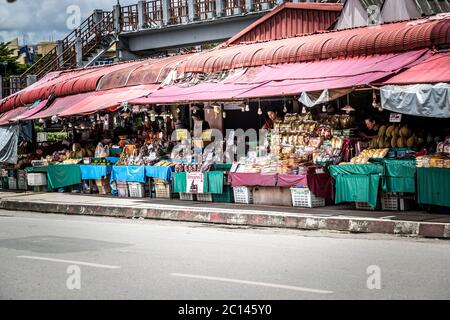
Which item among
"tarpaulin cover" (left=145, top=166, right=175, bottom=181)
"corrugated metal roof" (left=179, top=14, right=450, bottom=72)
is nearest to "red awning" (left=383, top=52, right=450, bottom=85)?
"corrugated metal roof" (left=179, top=14, right=450, bottom=72)

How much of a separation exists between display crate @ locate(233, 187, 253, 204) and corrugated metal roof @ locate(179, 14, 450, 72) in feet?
10.9

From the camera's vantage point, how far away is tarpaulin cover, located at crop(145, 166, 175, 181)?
20531mm

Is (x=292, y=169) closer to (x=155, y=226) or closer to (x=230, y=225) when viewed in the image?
(x=230, y=225)

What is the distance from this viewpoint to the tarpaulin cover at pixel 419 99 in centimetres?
1416

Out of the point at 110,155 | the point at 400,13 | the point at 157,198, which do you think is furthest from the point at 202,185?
the point at 400,13

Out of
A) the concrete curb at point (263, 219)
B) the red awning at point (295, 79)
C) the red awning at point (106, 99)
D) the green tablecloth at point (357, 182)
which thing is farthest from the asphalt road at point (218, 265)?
the red awning at point (106, 99)

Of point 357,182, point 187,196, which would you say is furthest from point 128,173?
point 357,182

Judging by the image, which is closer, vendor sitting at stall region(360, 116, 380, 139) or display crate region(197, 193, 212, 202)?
vendor sitting at stall region(360, 116, 380, 139)

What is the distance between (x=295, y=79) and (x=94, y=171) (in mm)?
7871

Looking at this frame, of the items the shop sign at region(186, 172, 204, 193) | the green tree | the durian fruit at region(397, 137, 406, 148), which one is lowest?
the shop sign at region(186, 172, 204, 193)

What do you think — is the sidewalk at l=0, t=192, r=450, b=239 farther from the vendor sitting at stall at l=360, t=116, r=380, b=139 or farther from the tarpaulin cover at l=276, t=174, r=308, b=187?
the vendor sitting at stall at l=360, t=116, r=380, b=139

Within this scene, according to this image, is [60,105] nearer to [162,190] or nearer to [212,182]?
[162,190]

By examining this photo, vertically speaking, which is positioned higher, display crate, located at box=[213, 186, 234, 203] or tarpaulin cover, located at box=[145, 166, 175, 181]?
tarpaulin cover, located at box=[145, 166, 175, 181]
